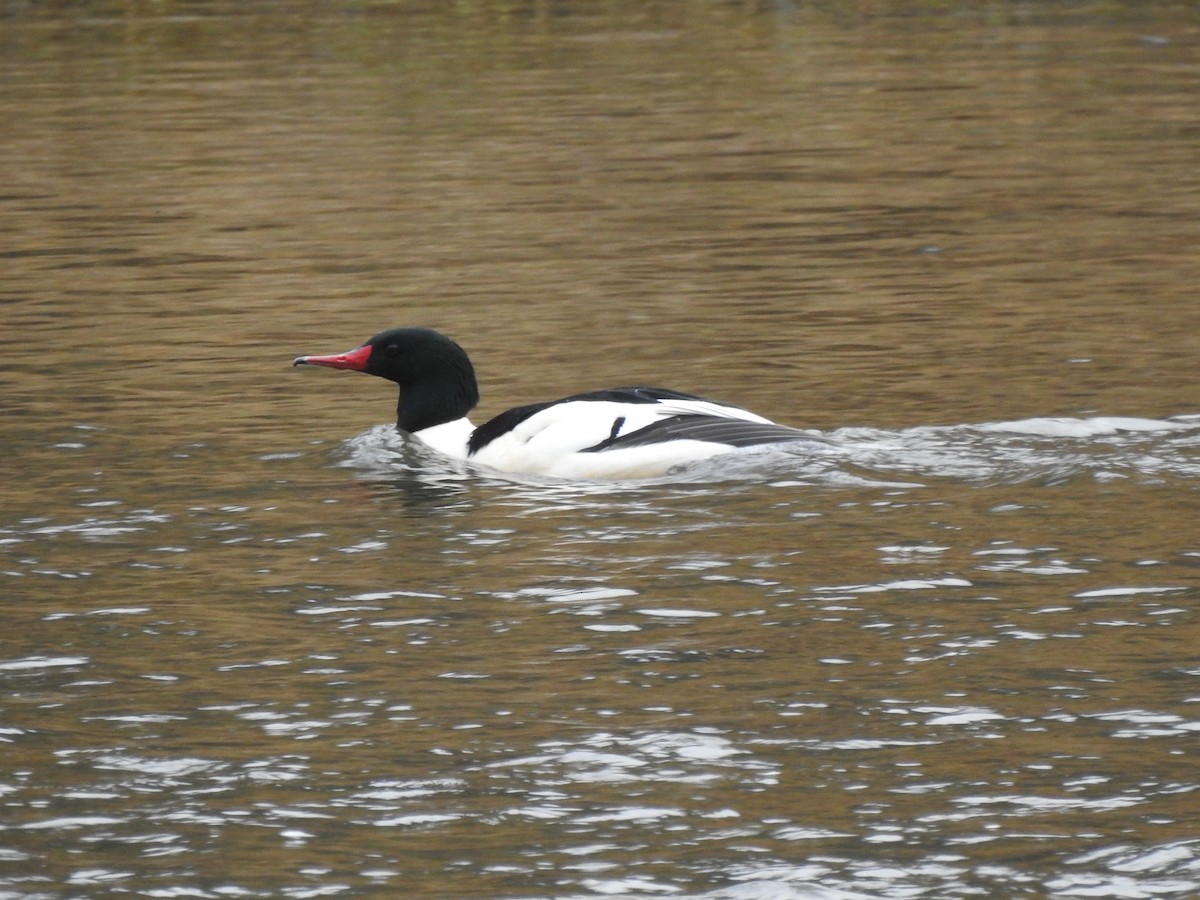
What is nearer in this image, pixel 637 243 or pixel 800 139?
pixel 637 243

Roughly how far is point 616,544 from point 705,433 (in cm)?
128

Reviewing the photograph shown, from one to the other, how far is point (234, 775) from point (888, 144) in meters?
18.0

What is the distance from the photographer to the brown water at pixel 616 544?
20.3 feet

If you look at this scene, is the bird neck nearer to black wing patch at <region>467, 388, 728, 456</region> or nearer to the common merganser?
the common merganser

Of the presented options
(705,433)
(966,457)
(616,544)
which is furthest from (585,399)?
(966,457)

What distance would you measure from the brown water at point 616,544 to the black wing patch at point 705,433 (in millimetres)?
151

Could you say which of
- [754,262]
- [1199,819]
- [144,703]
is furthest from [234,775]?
[754,262]

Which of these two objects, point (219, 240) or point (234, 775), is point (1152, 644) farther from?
point (219, 240)

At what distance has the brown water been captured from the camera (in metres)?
6.19

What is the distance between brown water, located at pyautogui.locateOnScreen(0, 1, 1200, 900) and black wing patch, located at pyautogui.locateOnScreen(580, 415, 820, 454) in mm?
151

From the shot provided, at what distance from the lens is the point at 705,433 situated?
10391mm

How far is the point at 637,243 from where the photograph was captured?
60.5 ft

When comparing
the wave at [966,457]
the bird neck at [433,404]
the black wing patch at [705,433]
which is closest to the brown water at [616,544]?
the wave at [966,457]

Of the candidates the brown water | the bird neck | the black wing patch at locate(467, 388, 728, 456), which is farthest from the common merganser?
the bird neck
